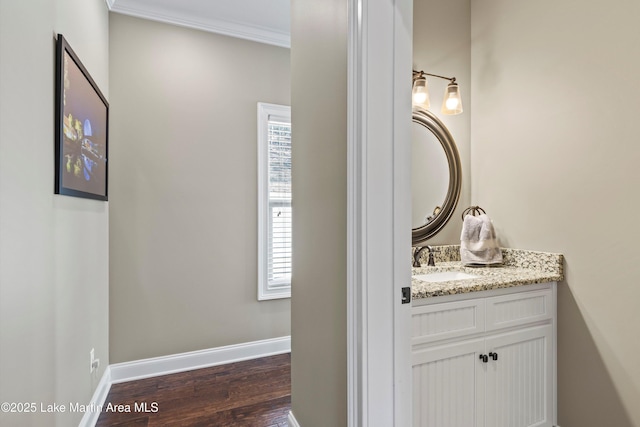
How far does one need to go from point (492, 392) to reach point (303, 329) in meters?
0.95

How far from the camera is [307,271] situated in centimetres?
156

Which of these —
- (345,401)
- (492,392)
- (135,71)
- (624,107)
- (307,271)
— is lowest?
(492,392)

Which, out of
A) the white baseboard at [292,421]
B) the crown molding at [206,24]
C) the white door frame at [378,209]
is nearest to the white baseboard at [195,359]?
the white baseboard at [292,421]

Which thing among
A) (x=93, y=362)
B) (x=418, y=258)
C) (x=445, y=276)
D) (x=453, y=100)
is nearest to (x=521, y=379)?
(x=445, y=276)

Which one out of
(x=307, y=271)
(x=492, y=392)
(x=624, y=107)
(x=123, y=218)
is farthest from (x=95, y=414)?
(x=624, y=107)

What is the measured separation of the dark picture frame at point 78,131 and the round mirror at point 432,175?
1.86 metres

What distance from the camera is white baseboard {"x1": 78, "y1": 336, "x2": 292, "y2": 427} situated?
2.31 metres

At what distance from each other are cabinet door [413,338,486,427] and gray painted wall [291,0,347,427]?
39cm

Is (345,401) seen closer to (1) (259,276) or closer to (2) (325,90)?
(2) (325,90)

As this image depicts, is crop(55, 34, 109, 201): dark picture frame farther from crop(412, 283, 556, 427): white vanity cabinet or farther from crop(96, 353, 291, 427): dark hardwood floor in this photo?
crop(412, 283, 556, 427): white vanity cabinet

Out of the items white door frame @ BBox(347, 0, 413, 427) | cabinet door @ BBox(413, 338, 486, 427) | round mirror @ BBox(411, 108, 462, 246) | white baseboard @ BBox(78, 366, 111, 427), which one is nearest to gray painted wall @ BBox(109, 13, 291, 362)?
white baseboard @ BBox(78, 366, 111, 427)

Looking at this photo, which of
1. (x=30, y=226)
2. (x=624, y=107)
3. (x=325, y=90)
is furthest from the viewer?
(x=624, y=107)

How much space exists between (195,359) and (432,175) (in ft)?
7.42

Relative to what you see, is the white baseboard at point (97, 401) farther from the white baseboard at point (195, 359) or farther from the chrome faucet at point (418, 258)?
the chrome faucet at point (418, 258)
